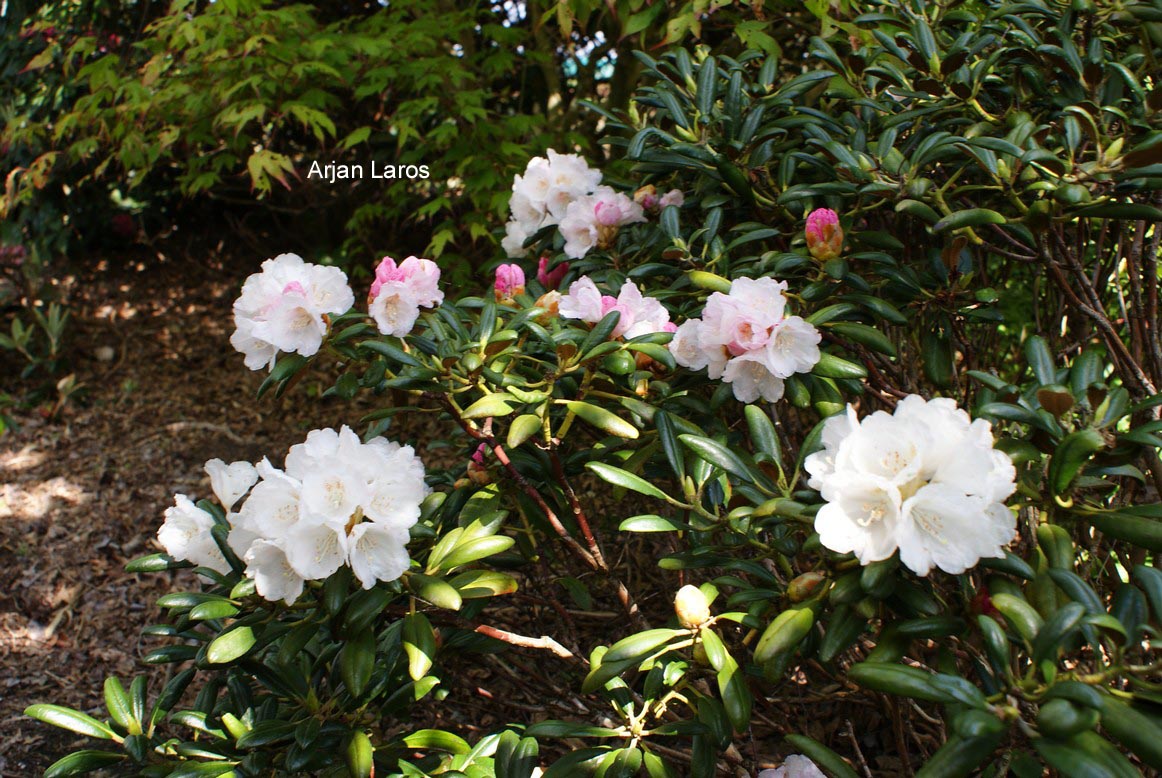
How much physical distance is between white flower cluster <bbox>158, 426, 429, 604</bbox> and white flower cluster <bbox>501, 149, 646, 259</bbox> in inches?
29.4

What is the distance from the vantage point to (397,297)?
1273 millimetres

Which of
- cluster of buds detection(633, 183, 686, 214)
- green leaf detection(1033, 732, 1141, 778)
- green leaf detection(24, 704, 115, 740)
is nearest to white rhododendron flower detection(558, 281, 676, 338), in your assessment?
cluster of buds detection(633, 183, 686, 214)

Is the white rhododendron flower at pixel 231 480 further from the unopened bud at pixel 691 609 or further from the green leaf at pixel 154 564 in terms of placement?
the unopened bud at pixel 691 609

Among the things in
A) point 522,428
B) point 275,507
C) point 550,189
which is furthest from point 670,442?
point 550,189

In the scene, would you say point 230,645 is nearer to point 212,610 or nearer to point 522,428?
point 212,610

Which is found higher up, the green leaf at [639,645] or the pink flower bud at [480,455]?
the green leaf at [639,645]

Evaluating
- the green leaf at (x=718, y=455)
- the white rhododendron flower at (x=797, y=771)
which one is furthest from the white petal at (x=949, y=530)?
the white rhododendron flower at (x=797, y=771)

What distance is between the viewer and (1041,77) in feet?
4.89

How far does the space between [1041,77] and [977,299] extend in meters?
0.45

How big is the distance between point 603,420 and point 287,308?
466 mm

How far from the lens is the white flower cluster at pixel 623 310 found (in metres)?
1.30

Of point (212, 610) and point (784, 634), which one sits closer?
point (784, 634)

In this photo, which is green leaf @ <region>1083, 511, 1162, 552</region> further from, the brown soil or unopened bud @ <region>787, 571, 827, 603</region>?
the brown soil

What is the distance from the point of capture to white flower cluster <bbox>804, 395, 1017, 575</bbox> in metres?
0.82
